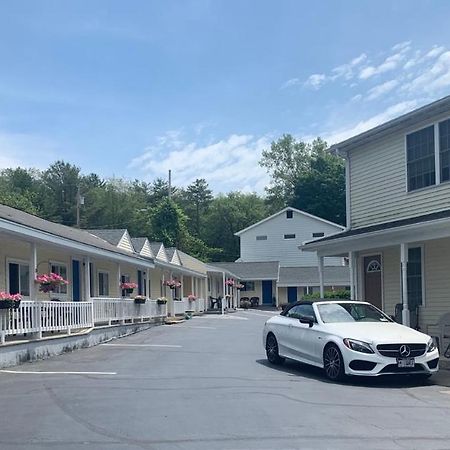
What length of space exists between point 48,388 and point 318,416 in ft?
15.1

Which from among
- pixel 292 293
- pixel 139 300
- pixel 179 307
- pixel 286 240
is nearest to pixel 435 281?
pixel 139 300

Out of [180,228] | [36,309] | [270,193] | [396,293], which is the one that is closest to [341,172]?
[270,193]

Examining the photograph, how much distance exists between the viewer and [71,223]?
230ft

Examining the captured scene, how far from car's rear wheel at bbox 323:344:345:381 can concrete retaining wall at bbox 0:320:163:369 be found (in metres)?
Answer: 6.65

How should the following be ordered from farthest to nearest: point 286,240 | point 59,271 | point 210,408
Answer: point 286,240 → point 59,271 → point 210,408

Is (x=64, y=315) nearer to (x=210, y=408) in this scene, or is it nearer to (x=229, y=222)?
(x=210, y=408)

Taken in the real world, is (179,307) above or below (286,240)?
below

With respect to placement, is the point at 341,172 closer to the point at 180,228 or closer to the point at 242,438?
the point at 180,228

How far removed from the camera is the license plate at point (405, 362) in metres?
11.6

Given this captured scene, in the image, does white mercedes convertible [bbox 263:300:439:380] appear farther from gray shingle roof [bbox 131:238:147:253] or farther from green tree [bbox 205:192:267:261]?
green tree [bbox 205:192:267:261]

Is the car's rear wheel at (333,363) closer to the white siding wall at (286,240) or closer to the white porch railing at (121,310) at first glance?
the white porch railing at (121,310)

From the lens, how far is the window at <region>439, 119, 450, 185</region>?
16.7 metres

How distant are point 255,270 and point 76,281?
122ft

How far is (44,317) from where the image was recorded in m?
16.5
